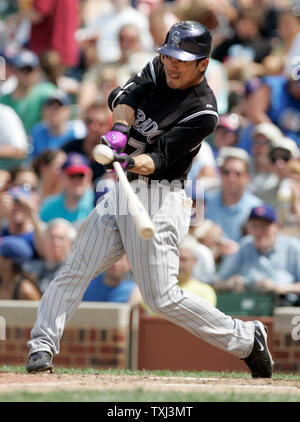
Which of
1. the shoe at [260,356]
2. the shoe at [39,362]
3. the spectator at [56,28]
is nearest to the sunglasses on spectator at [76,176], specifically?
the spectator at [56,28]

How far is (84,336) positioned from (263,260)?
164 centimetres

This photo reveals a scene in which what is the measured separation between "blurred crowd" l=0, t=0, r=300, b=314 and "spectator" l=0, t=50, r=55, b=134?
15 mm

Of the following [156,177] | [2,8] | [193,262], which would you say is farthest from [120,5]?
[156,177]

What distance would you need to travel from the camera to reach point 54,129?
11141 millimetres

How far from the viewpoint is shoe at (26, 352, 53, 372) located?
5.64 metres

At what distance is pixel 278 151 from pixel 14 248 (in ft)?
8.68

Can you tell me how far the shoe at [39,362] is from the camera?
5641 mm

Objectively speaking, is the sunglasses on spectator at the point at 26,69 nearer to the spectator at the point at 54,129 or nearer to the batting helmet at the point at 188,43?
the spectator at the point at 54,129

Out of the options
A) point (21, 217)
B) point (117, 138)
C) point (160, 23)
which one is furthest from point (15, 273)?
point (160, 23)

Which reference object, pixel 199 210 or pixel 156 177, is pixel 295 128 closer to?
pixel 199 210

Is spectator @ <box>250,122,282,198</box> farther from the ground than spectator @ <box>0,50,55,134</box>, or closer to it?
closer to it

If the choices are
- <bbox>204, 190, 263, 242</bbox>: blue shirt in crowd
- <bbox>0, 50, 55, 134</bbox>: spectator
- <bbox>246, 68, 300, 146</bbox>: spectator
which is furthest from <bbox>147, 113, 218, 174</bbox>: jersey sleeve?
<bbox>0, 50, 55, 134</bbox>: spectator

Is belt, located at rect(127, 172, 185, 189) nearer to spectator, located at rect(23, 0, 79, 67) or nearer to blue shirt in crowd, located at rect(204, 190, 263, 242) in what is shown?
blue shirt in crowd, located at rect(204, 190, 263, 242)

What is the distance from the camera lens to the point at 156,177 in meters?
5.66
